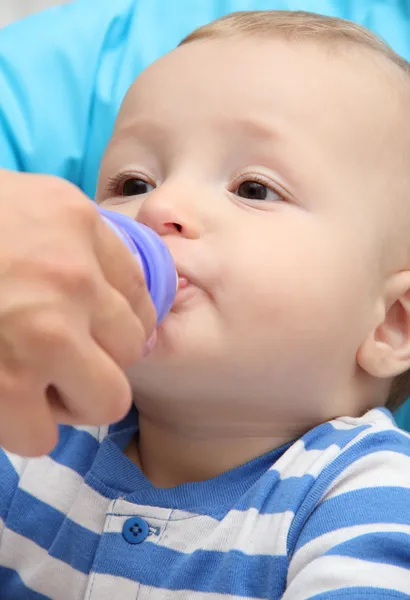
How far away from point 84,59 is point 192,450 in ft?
2.02

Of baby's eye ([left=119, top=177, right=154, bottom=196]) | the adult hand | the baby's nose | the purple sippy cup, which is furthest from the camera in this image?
baby's eye ([left=119, top=177, right=154, bottom=196])

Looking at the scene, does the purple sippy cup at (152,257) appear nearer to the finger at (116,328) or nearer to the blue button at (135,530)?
the finger at (116,328)

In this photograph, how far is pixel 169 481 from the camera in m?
0.87

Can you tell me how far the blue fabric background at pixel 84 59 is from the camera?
115cm

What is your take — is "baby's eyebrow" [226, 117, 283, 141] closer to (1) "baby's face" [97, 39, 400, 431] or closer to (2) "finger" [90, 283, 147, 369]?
(1) "baby's face" [97, 39, 400, 431]

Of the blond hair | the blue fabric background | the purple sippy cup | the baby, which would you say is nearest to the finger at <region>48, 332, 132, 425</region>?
the purple sippy cup

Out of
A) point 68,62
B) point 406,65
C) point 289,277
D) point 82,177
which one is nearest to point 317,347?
point 289,277

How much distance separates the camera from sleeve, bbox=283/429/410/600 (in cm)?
63

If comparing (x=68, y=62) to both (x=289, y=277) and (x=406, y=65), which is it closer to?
(x=406, y=65)

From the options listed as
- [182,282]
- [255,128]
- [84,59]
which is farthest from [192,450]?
[84,59]

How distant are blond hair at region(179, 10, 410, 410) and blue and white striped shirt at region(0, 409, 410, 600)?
9.3 inches

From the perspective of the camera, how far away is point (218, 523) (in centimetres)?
78

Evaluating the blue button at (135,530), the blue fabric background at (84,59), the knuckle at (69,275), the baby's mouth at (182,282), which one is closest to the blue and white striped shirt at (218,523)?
the blue button at (135,530)

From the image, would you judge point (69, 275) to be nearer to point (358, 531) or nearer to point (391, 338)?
point (358, 531)
